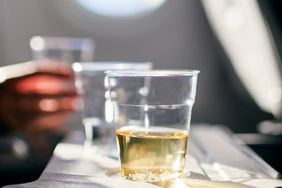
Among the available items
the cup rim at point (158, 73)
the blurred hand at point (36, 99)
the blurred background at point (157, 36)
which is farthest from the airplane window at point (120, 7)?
the cup rim at point (158, 73)

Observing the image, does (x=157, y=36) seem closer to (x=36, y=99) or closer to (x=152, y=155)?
(x=36, y=99)

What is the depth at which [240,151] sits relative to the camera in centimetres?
126

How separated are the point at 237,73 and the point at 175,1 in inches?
25.2

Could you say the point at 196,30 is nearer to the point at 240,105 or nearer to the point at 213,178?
the point at 240,105

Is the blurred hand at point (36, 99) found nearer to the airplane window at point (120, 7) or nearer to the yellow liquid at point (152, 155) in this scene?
the yellow liquid at point (152, 155)

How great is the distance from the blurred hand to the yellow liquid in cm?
86

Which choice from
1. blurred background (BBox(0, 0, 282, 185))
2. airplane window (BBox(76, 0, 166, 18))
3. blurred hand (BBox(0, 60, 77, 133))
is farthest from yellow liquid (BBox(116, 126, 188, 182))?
airplane window (BBox(76, 0, 166, 18))

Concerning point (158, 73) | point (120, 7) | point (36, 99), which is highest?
point (120, 7)

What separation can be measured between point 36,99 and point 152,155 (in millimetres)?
912

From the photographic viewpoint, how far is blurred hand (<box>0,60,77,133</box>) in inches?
68.8

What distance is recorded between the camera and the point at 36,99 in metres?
1.75

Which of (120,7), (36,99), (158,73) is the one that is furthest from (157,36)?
(158,73)

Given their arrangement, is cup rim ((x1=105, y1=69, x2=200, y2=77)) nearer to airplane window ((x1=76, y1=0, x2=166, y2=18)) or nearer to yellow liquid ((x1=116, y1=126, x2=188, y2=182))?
yellow liquid ((x1=116, y1=126, x2=188, y2=182))

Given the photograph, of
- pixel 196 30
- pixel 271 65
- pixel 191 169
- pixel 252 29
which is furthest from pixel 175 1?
pixel 191 169
